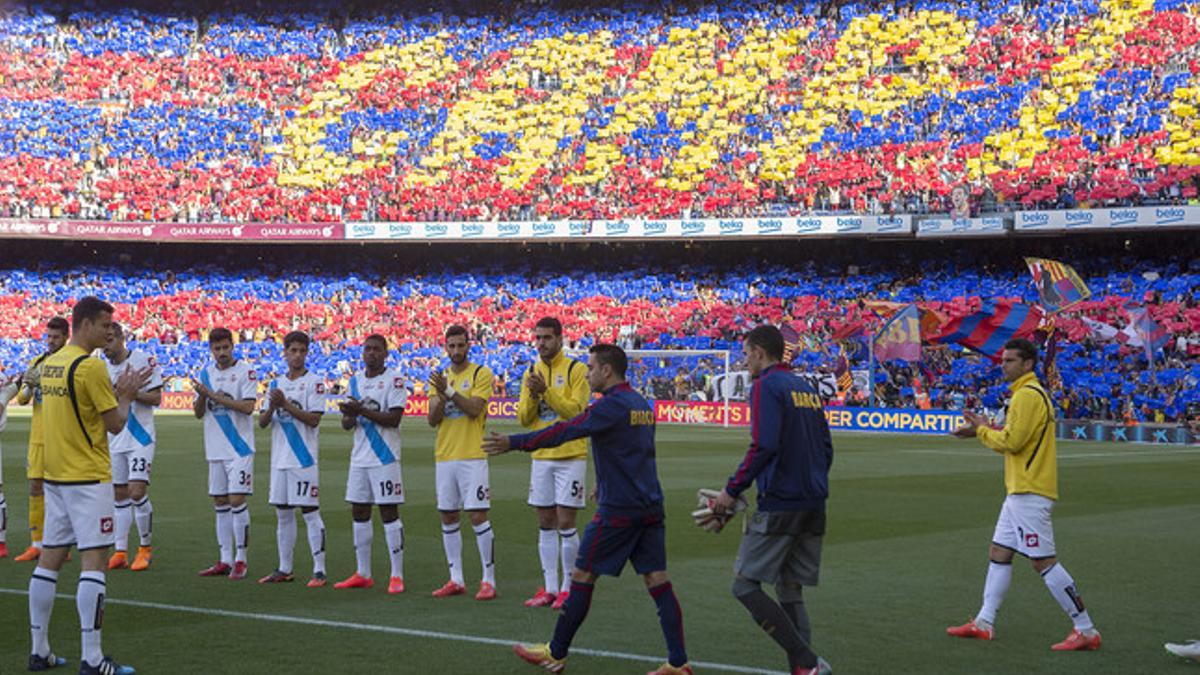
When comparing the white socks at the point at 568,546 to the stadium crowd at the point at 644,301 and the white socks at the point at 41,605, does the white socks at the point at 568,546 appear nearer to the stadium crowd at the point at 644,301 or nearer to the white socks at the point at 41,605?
the white socks at the point at 41,605

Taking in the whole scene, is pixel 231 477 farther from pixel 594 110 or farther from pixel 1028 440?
pixel 594 110

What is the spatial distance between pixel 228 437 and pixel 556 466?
158 inches

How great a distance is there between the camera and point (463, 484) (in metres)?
12.8

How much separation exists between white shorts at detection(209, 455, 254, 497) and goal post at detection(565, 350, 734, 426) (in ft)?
112

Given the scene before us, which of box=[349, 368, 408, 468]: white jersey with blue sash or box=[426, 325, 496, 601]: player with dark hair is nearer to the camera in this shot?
box=[426, 325, 496, 601]: player with dark hair

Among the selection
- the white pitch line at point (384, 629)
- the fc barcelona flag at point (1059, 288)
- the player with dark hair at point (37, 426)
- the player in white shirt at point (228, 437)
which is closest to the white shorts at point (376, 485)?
the player in white shirt at point (228, 437)

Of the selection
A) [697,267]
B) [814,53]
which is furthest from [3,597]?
[814,53]

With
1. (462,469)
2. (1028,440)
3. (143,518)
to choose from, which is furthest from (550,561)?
(143,518)

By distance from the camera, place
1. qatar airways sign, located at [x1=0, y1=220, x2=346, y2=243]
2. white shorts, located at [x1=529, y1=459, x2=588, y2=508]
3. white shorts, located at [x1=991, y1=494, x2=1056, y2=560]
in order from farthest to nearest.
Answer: qatar airways sign, located at [x1=0, y1=220, x2=346, y2=243], white shorts, located at [x1=529, y1=459, x2=588, y2=508], white shorts, located at [x1=991, y1=494, x2=1056, y2=560]

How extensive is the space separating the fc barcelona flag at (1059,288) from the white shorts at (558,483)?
34.8m

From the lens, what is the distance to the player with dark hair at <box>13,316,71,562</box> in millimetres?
13625

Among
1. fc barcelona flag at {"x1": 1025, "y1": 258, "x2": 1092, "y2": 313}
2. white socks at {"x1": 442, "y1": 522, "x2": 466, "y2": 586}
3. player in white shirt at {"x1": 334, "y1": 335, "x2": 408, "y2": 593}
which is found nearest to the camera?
white socks at {"x1": 442, "y1": 522, "x2": 466, "y2": 586}

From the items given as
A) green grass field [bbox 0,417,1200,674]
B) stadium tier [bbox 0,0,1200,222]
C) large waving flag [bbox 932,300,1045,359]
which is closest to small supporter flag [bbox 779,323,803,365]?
large waving flag [bbox 932,300,1045,359]

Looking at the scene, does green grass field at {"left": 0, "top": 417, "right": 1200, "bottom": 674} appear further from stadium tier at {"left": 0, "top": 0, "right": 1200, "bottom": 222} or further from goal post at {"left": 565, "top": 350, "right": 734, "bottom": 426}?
stadium tier at {"left": 0, "top": 0, "right": 1200, "bottom": 222}
